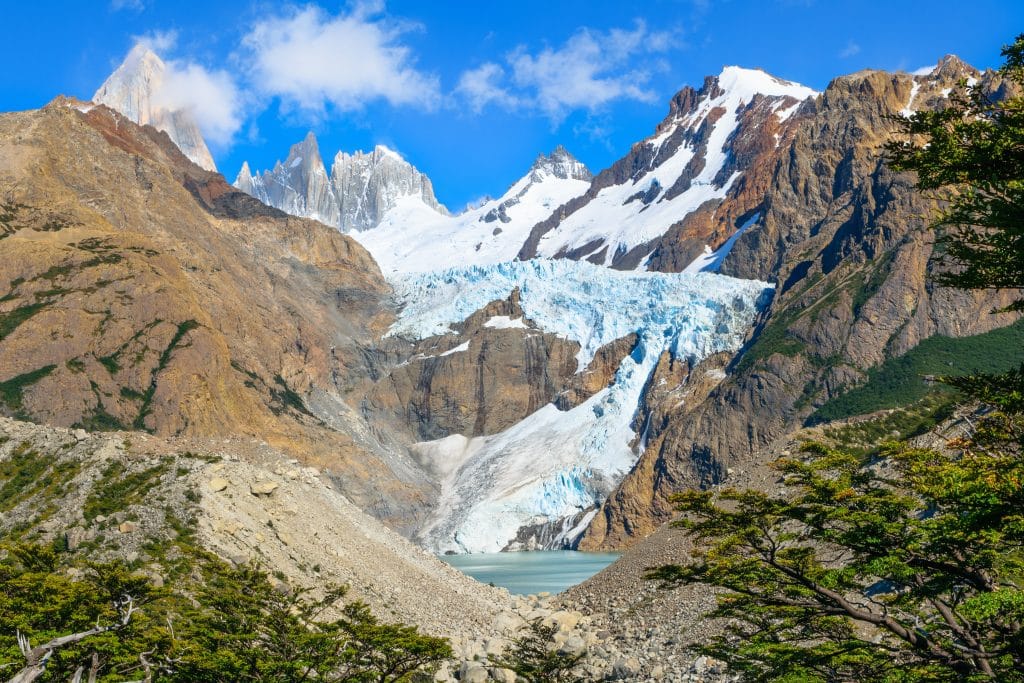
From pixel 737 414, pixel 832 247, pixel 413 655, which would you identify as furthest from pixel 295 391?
pixel 413 655

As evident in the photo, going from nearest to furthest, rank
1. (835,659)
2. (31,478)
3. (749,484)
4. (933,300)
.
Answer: (835,659) → (31,478) → (749,484) → (933,300)

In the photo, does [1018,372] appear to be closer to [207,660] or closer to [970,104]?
[970,104]

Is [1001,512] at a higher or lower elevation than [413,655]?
higher

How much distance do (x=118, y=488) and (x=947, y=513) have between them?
3628cm

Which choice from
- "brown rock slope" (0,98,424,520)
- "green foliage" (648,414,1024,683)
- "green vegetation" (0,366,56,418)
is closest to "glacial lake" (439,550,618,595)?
"brown rock slope" (0,98,424,520)

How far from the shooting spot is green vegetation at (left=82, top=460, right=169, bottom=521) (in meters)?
40.0

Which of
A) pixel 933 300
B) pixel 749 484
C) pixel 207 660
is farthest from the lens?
pixel 933 300

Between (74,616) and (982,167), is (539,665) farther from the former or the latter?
(982,167)

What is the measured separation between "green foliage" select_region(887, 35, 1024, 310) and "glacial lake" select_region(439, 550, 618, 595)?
7547 centimetres

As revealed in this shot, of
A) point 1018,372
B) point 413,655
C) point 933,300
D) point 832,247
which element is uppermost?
point 832,247

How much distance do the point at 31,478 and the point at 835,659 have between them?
38.2m

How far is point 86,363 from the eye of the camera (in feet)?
497

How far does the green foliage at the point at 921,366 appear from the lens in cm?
14238

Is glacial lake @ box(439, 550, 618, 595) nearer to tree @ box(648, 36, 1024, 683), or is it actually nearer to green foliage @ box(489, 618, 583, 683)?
green foliage @ box(489, 618, 583, 683)
